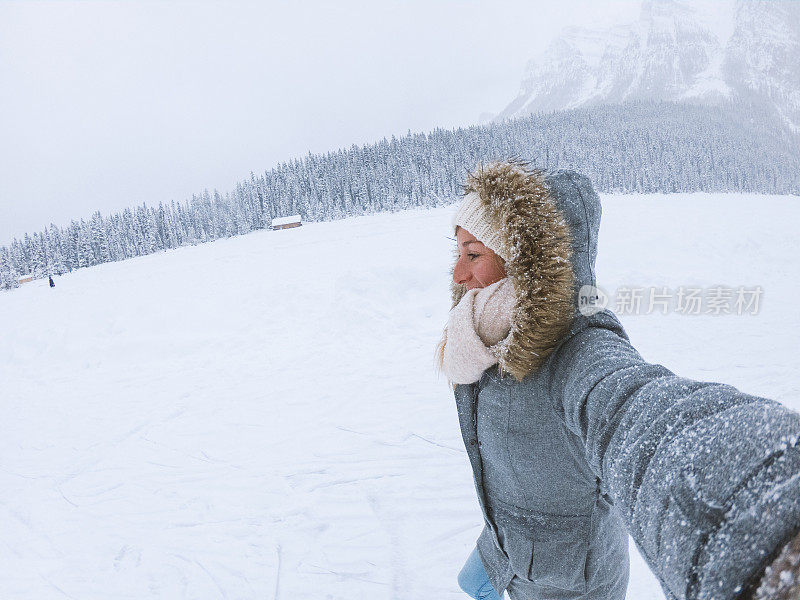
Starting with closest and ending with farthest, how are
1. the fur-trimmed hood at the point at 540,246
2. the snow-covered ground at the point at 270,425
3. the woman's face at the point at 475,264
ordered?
the fur-trimmed hood at the point at 540,246, the woman's face at the point at 475,264, the snow-covered ground at the point at 270,425

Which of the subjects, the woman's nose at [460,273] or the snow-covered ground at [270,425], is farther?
the snow-covered ground at [270,425]

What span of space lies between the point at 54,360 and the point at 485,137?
251 feet

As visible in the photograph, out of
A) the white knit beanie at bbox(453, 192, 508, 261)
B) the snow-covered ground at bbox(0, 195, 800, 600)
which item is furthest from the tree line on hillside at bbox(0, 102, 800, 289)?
the white knit beanie at bbox(453, 192, 508, 261)

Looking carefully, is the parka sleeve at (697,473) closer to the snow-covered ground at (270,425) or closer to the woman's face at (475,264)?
the woman's face at (475,264)

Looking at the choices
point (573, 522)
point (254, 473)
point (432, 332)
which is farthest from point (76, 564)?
point (432, 332)

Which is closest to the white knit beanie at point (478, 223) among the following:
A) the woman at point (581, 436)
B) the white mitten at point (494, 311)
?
the woman at point (581, 436)

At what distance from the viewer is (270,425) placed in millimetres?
5867

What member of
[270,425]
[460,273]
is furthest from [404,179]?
[460,273]

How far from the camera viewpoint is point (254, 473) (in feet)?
15.6

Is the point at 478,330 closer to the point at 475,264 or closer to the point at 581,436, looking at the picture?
the point at 475,264

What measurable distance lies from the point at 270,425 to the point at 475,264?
5200 mm

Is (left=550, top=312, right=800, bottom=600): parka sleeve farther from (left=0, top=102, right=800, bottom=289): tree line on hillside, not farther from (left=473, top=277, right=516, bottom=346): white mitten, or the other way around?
(left=0, top=102, right=800, bottom=289): tree line on hillside

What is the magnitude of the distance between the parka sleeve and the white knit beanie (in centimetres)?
64

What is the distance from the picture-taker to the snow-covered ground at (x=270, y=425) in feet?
11.3
